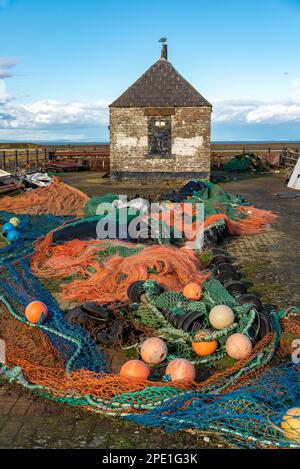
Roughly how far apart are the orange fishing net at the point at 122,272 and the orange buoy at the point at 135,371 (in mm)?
2142

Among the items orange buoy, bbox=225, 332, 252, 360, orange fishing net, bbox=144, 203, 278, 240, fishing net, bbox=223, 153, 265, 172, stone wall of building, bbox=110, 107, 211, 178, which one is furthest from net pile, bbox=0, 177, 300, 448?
fishing net, bbox=223, 153, 265, 172

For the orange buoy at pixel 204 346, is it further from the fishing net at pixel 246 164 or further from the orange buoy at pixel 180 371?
the fishing net at pixel 246 164

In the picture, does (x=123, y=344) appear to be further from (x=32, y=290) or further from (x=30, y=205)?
(x=30, y=205)

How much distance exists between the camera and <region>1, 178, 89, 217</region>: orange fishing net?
14.4m

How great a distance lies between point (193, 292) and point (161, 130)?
1912 cm

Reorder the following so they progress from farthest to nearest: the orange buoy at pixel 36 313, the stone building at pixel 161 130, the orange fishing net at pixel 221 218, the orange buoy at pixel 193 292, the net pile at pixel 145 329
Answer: the stone building at pixel 161 130, the orange fishing net at pixel 221 218, the orange buoy at pixel 193 292, the orange buoy at pixel 36 313, the net pile at pixel 145 329

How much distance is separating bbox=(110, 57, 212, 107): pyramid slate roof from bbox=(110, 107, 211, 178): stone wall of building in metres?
0.33

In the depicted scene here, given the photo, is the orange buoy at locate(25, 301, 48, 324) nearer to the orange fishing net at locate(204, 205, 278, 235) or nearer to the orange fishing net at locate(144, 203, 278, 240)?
the orange fishing net at locate(144, 203, 278, 240)

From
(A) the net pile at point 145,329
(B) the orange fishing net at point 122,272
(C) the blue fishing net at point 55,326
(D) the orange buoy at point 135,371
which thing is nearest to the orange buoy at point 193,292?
(A) the net pile at point 145,329

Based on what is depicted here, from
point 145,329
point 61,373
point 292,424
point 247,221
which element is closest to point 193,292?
point 145,329

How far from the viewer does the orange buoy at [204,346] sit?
5.21 m

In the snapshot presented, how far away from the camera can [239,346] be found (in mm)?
5016

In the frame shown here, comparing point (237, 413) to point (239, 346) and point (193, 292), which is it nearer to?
point (239, 346)

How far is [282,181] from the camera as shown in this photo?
26438mm
